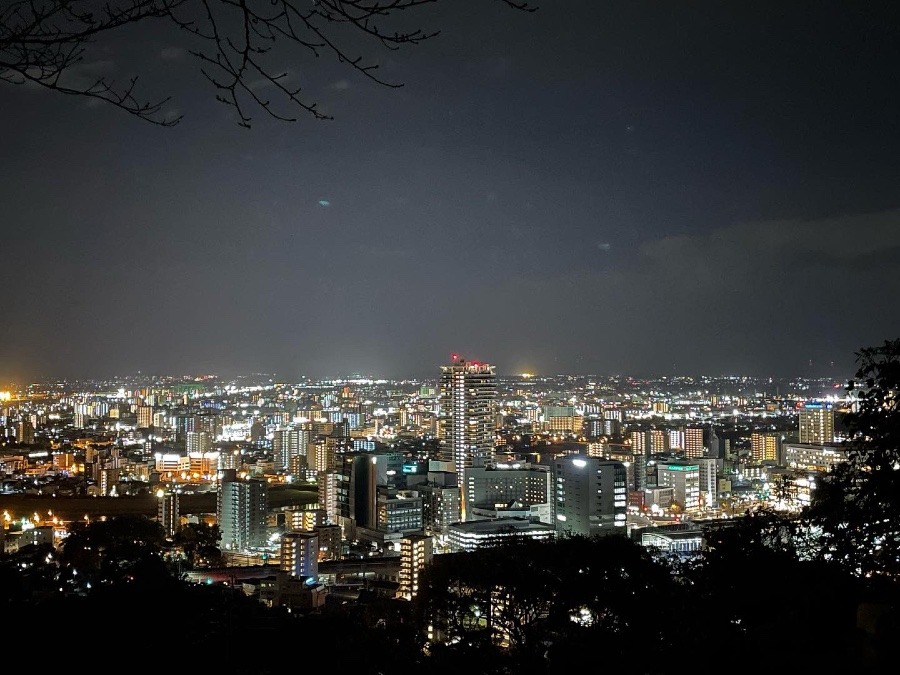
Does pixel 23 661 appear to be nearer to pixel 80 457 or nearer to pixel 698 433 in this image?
pixel 80 457

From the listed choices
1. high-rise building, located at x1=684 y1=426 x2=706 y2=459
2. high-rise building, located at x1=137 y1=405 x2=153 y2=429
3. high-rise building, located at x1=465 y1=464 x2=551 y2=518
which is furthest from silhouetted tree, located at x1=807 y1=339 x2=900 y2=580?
high-rise building, located at x1=137 y1=405 x2=153 y2=429

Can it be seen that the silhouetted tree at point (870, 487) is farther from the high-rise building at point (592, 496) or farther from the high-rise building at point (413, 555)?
the high-rise building at point (592, 496)

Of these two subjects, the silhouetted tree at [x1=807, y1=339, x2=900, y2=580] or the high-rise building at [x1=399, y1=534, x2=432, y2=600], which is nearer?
the silhouetted tree at [x1=807, y1=339, x2=900, y2=580]

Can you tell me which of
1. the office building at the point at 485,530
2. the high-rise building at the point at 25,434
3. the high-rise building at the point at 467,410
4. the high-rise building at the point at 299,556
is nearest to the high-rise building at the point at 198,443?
the high-rise building at the point at 25,434

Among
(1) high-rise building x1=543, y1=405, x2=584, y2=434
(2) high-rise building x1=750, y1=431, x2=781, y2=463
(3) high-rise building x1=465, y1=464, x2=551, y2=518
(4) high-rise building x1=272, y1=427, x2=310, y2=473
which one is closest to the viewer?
(3) high-rise building x1=465, y1=464, x2=551, y2=518

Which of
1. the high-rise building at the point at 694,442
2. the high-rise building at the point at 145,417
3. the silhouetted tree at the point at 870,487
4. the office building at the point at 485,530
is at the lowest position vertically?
the office building at the point at 485,530

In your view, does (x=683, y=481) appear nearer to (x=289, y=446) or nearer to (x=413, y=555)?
(x=413, y=555)

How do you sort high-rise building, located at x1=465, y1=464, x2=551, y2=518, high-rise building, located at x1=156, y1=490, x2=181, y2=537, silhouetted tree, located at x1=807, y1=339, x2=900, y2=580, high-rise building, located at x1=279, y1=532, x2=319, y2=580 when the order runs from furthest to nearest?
high-rise building, located at x1=465, y1=464, x2=551, y2=518
high-rise building, located at x1=156, y1=490, x2=181, y2=537
high-rise building, located at x1=279, y1=532, x2=319, y2=580
silhouetted tree, located at x1=807, y1=339, x2=900, y2=580

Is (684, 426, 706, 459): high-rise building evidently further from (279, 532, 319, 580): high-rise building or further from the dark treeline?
the dark treeline
